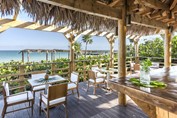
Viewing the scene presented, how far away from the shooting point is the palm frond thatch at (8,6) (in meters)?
2.24

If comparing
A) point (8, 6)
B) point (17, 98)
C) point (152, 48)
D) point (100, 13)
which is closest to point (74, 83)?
point (17, 98)

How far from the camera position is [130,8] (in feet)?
10.5

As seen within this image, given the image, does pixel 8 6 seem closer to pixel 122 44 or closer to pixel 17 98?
pixel 17 98

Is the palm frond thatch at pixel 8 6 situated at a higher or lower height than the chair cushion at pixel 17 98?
higher

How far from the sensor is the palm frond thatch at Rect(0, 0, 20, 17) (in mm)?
2238

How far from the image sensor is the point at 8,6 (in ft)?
7.49

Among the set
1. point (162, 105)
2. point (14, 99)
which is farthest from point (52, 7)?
point (162, 105)

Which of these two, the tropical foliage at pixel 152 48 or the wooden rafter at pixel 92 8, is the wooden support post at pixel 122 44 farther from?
the tropical foliage at pixel 152 48

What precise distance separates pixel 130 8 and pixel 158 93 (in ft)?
8.29

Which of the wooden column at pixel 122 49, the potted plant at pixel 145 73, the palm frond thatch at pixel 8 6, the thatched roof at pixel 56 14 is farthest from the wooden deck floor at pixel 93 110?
the palm frond thatch at pixel 8 6

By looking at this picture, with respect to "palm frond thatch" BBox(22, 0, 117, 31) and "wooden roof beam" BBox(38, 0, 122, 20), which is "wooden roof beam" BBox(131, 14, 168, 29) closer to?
"wooden roof beam" BBox(38, 0, 122, 20)

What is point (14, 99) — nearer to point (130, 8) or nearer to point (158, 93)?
point (158, 93)

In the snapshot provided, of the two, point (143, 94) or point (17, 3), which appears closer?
point (143, 94)

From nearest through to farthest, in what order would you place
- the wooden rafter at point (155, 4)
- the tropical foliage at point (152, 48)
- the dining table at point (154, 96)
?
the dining table at point (154, 96) → the wooden rafter at point (155, 4) → the tropical foliage at point (152, 48)
